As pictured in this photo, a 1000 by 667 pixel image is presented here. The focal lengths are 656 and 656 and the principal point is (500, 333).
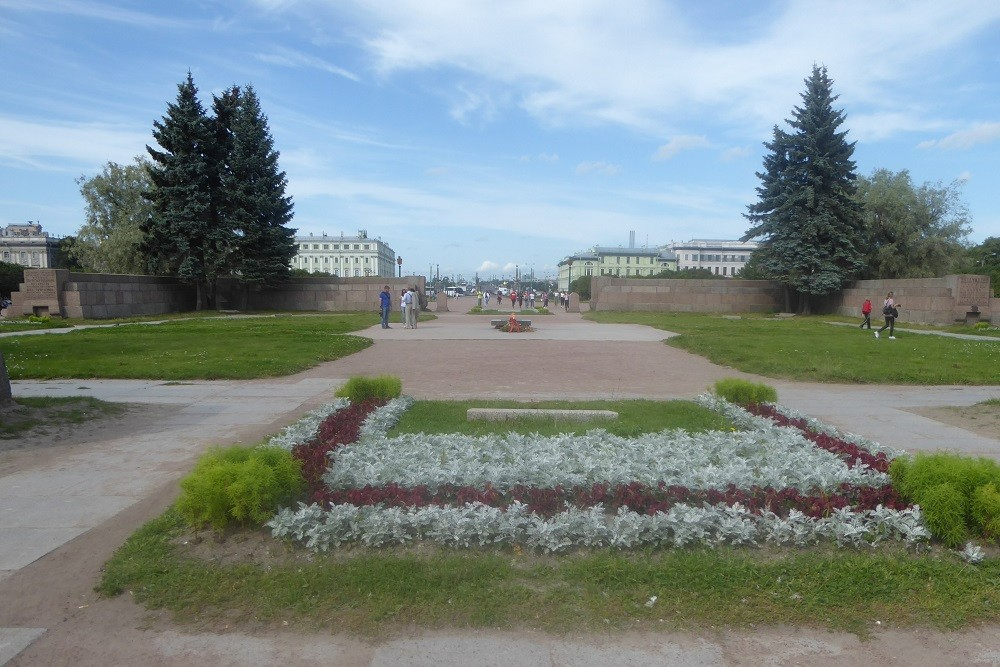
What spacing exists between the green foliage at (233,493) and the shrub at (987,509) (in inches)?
156

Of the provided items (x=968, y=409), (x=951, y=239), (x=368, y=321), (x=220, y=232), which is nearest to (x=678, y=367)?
(x=968, y=409)

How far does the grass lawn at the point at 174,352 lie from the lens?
34.9 feet

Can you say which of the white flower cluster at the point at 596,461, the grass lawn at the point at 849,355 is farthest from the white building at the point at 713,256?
the white flower cluster at the point at 596,461

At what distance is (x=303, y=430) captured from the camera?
5.76 metres

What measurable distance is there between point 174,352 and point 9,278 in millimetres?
39034

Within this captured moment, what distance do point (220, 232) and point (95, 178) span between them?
17031 mm

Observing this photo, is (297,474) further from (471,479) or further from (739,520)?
(739,520)

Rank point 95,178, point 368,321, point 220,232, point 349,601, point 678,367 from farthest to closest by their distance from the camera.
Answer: point 95,178 → point 220,232 → point 368,321 → point 678,367 → point 349,601

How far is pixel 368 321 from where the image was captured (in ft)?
77.7

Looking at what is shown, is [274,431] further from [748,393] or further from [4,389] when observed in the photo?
[748,393]

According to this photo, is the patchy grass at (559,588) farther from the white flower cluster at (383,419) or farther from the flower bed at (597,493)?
the white flower cluster at (383,419)

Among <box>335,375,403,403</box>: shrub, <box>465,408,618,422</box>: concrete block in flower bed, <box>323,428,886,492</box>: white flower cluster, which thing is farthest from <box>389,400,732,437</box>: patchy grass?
<box>323,428,886,492</box>: white flower cluster

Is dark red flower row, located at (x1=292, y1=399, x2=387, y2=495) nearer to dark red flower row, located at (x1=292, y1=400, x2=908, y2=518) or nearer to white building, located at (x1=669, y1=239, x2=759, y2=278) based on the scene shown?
dark red flower row, located at (x1=292, y1=400, x2=908, y2=518)

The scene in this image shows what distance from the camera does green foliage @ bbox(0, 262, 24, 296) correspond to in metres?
42.2
